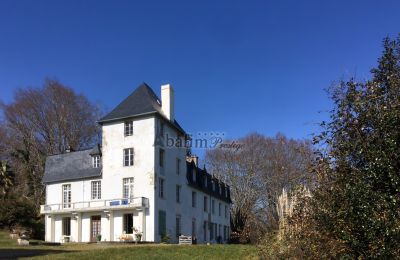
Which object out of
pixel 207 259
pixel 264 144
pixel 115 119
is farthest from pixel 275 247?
pixel 264 144

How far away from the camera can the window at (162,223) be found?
33875 mm

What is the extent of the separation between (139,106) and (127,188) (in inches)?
250

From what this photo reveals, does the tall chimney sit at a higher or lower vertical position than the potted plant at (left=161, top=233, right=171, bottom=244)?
higher

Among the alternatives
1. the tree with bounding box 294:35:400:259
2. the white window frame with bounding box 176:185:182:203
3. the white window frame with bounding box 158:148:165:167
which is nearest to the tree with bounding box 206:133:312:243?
the white window frame with bounding box 176:185:182:203

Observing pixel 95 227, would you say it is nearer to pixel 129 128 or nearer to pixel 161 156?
pixel 161 156

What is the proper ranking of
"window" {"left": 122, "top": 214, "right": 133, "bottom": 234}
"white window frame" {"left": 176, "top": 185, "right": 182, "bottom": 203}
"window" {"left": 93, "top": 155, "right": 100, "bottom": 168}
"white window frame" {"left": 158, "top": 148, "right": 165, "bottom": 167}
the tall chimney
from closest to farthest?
"window" {"left": 122, "top": 214, "right": 133, "bottom": 234} < "white window frame" {"left": 158, "top": 148, "right": 165, "bottom": 167} < the tall chimney < "window" {"left": 93, "top": 155, "right": 100, "bottom": 168} < "white window frame" {"left": 176, "top": 185, "right": 182, "bottom": 203}

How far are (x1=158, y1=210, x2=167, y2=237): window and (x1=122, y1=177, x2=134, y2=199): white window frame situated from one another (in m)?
2.54

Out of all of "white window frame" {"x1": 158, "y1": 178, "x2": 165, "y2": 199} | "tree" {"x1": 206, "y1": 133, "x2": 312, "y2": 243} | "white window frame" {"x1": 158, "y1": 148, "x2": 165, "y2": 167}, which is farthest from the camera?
"tree" {"x1": 206, "y1": 133, "x2": 312, "y2": 243}

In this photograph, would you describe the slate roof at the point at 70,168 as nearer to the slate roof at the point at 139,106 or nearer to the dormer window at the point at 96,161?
the dormer window at the point at 96,161

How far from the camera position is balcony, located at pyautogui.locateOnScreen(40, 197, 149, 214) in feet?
109

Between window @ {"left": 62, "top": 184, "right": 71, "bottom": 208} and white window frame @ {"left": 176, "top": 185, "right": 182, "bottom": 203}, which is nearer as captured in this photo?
white window frame @ {"left": 176, "top": 185, "right": 182, "bottom": 203}

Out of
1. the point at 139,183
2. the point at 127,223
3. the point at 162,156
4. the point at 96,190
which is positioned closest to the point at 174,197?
the point at 162,156

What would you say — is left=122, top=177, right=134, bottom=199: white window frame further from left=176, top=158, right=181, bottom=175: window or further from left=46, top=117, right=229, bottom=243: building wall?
left=176, top=158, right=181, bottom=175: window

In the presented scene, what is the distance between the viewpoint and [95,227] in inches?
1420
